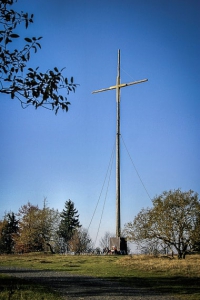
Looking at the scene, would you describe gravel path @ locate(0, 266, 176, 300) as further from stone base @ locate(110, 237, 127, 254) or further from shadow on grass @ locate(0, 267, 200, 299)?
stone base @ locate(110, 237, 127, 254)

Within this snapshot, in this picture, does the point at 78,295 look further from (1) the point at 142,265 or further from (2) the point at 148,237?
(2) the point at 148,237

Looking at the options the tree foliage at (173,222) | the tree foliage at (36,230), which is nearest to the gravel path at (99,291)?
the tree foliage at (173,222)

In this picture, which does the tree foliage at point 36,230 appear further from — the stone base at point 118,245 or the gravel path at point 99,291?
the gravel path at point 99,291

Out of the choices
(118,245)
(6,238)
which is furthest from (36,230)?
(118,245)

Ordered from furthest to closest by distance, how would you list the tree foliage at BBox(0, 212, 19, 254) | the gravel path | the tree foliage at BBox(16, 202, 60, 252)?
the tree foliage at BBox(0, 212, 19, 254)
the tree foliage at BBox(16, 202, 60, 252)
the gravel path

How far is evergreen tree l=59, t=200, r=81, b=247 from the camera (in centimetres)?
8831

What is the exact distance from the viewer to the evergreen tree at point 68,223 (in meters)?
88.3

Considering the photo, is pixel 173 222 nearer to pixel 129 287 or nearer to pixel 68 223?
pixel 129 287

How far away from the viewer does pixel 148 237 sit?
79.9ft

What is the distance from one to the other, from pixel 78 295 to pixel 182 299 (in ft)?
11.0

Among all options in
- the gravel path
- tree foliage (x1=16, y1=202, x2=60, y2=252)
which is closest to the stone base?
the gravel path

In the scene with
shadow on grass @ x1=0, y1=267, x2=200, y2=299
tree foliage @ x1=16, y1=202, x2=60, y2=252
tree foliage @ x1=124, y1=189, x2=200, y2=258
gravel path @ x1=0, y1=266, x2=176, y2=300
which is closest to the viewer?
gravel path @ x1=0, y1=266, x2=176, y2=300

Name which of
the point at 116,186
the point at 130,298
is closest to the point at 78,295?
the point at 130,298

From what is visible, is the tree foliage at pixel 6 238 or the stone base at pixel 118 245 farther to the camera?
the tree foliage at pixel 6 238
